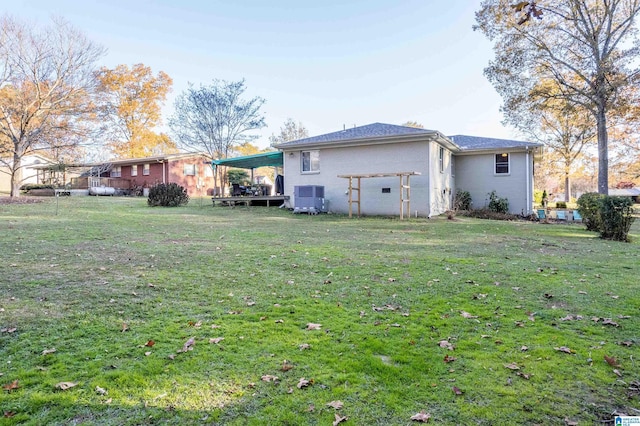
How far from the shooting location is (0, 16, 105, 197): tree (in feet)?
61.7

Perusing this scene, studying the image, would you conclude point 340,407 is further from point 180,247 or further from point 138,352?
point 180,247

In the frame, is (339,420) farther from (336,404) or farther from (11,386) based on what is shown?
(11,386)

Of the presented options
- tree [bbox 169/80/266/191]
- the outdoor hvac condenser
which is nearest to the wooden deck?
the outdoor hvac condenser

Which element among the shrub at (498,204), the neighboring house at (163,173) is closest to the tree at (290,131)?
the neighboring house at (163,173)

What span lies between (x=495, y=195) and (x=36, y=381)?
19.1 m

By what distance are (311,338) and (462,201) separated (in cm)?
1682

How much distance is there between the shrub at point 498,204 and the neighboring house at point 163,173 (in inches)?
794

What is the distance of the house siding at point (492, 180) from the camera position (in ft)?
57.3

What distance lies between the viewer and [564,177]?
33.1 meters

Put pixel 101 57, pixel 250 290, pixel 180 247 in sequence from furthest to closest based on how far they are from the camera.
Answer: pixel 101 57
pixel 180 247
pixel 250 290

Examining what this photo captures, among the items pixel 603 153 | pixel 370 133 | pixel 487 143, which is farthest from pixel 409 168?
pixel 603 153

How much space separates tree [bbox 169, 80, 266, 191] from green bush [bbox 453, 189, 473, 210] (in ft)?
61.9

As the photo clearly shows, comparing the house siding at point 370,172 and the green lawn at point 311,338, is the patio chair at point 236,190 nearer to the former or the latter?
the house siding at point 370,172

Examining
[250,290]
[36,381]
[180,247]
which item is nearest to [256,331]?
[250,290]
